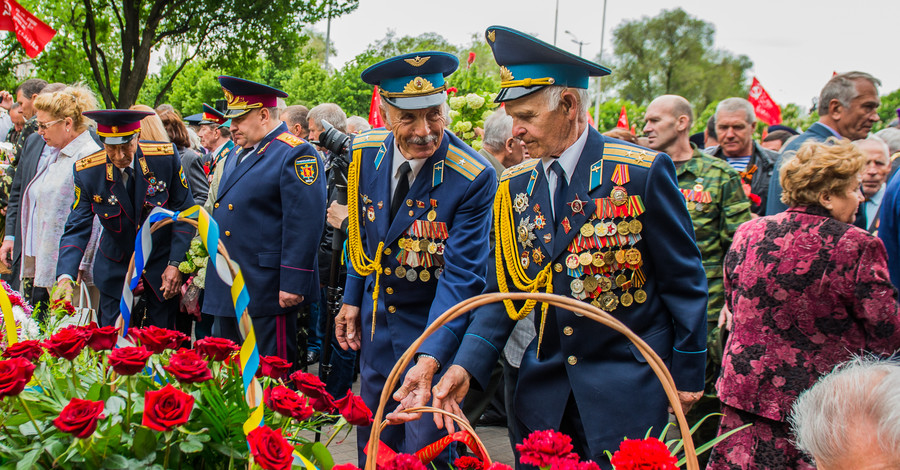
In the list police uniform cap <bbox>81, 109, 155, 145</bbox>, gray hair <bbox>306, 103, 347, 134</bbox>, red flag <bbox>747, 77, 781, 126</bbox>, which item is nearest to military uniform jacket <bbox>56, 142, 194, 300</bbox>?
police uniform cap <bbox>81, 109, 155, 145</bbox>

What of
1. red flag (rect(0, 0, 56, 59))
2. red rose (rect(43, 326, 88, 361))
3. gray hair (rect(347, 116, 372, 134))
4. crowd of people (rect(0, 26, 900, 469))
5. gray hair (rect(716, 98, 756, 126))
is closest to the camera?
red rose (rect(43, 326, 88, 361))

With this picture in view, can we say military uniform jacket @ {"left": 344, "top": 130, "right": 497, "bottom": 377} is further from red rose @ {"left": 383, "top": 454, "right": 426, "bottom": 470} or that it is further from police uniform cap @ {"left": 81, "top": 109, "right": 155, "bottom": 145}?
police uniform cap @ {"left": 81, "top": 109, "right": 155, "bottom": 145}

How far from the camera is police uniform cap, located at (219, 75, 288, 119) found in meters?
4.29

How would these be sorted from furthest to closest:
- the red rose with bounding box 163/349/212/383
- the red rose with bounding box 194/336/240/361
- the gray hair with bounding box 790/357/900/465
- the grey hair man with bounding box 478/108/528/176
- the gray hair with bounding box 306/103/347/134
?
the gray hair with bounding box 306/103/347/134 → the grey hair man with bounding box 478/108/528/176 → the red rose with bounding box 194/336/240/361 → the red rose with bounding box 163/349/212/383 → the gray hair with bounding box 790/357/900/465

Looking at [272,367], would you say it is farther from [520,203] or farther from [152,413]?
[520,203]

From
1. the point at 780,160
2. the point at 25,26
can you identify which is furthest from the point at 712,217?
the point at 25,26

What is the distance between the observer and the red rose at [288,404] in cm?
170

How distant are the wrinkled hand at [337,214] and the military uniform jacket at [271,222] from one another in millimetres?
854

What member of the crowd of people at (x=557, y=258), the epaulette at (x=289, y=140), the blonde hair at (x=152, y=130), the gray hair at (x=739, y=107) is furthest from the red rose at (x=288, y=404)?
the gray hair at (x=739, y=107)

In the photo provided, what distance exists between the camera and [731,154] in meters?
6.05

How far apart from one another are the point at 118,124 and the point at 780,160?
397 cm

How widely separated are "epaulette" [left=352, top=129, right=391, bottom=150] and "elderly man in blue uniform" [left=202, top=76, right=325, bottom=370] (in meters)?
0.90

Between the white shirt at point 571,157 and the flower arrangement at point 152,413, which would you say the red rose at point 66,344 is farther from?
the white shirt at point 571,157

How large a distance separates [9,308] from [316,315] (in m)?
4.48
